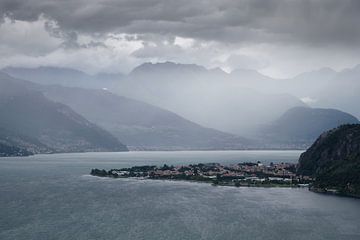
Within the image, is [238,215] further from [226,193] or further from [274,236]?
[226,193]

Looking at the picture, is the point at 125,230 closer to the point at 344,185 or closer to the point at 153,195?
the point at 153,195

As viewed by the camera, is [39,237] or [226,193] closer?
[39,237]

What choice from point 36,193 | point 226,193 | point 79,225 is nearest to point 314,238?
point 79,225

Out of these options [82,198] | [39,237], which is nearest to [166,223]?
[39,237]

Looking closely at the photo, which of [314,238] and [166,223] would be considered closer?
[314,238]

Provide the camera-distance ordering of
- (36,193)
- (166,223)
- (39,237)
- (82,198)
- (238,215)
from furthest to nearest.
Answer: (36,193)
(82,198)
(238,215)
(166,223)
(39,237)

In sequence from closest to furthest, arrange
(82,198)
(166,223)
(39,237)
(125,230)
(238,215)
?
(39,237), (125,230), (166,223), (238,215), (82,198)

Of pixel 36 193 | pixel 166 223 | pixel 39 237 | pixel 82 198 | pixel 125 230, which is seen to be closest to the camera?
pixel 39 237

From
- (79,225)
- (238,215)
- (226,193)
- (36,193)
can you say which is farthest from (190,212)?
(36,193)

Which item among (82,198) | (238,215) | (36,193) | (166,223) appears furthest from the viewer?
(36,193)
